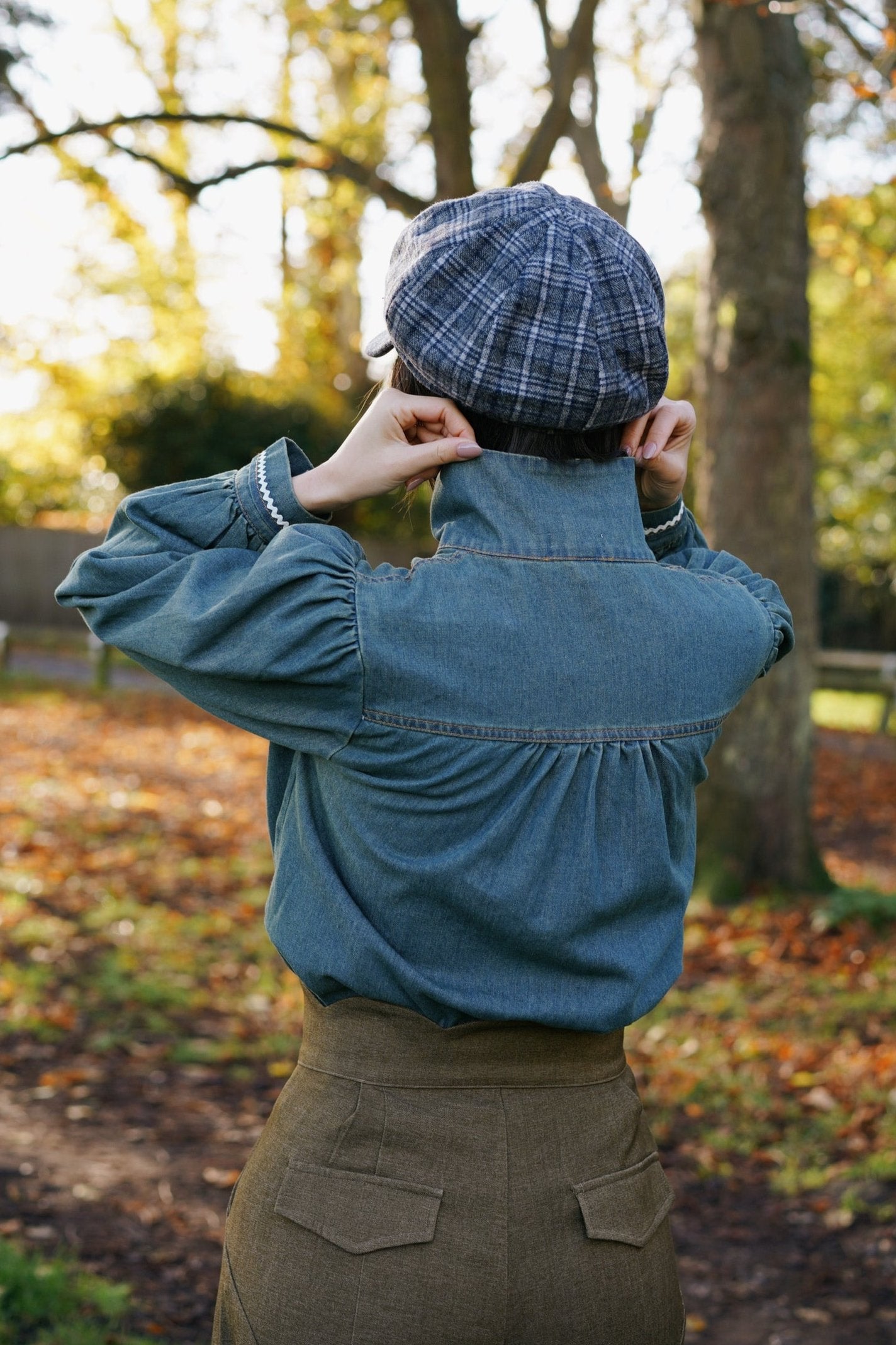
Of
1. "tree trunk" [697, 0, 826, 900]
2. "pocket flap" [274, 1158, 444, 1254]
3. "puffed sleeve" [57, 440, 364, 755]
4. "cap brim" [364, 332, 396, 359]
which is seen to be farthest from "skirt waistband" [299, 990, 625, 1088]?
"tree trunk" [697, 0, 826, 900]

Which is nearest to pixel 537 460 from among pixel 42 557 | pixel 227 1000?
pixel 227 1000

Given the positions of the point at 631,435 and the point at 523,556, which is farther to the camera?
the point at 631,435

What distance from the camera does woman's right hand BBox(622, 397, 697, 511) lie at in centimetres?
172

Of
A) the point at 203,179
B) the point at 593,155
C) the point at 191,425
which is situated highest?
the point at 593,155

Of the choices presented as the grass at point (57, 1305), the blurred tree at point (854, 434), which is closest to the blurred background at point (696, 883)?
the grass at point (57, 1305)

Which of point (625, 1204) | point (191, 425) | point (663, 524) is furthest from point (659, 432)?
point (191, 425)

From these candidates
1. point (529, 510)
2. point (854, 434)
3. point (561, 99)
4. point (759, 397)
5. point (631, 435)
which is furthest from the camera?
point (854, 434)

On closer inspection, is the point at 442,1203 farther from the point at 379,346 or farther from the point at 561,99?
the point at 561,99

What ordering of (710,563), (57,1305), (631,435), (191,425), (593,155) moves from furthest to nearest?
(191,425) < (593,155) < (57,1305) < (710,563) < (631,435)

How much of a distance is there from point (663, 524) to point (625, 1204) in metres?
0.93

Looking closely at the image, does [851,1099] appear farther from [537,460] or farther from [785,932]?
[537,460]

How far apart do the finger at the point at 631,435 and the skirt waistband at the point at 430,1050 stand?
0.74 m

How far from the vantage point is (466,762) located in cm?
148

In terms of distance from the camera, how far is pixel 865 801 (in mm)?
10992
